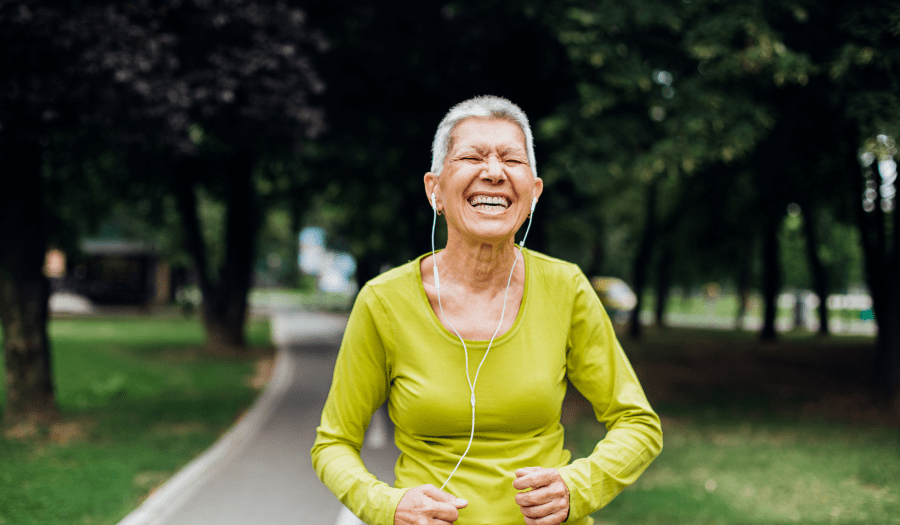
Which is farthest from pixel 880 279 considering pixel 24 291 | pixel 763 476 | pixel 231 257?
pixel 231 257

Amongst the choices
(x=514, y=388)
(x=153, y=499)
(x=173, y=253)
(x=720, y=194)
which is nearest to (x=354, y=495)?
(x=514, y=388)

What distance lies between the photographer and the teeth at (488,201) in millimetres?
1813

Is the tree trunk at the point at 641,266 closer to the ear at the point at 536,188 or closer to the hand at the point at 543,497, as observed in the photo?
the ear at the point at 536,188

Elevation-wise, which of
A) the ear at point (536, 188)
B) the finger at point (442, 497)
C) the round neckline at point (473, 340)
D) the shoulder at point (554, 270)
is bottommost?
the finger at point (442, 497)

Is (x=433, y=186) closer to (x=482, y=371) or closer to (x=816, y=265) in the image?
(x=482, y=371)

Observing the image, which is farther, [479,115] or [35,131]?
[35,131]

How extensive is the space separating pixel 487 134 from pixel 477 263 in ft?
1.11

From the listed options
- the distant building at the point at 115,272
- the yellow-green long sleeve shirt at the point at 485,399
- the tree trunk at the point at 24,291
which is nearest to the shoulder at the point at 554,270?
the yellow-green long sleeve shirt at the point at 485,399

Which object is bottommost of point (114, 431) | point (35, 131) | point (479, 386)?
point (114, 431)

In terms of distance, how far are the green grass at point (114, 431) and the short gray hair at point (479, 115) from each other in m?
4.79

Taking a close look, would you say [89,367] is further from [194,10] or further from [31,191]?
[194,10]

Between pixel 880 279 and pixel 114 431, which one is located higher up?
pixel 880 279

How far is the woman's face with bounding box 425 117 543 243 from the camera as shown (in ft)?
5.90

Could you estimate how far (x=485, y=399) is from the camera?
69.1 inches
